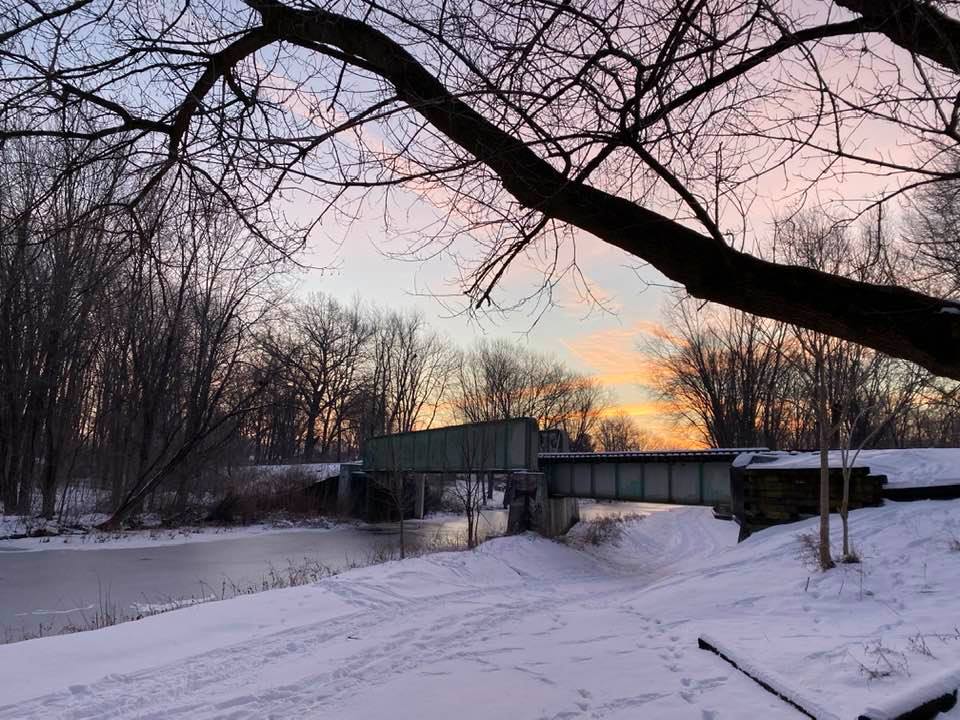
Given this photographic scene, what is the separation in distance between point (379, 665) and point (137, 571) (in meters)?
17.8

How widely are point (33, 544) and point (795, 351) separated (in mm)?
29218

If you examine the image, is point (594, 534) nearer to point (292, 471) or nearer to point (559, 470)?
point (559, 470)

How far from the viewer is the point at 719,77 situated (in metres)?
4.33

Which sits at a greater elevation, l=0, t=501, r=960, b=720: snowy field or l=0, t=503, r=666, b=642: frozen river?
l=0, t=501, r=960, b=720: snowy field

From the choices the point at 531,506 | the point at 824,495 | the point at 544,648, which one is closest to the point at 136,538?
the point at 531,506

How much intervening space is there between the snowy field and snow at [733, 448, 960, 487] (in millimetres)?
900

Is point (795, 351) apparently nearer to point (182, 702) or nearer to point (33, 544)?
point (182, 702)

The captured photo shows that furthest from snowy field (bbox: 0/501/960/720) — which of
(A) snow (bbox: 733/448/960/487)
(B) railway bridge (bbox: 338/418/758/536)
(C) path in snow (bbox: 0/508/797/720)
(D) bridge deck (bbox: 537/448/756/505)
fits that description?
(B) railway bridge (bbox: 338/418/758/536)

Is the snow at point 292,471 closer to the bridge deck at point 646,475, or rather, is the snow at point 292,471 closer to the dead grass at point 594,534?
the dead grass at point 594,534

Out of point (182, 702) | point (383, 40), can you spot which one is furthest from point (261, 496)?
point (383, 40)

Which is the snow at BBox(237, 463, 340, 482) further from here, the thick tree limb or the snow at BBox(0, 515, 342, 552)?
the thick tree limb

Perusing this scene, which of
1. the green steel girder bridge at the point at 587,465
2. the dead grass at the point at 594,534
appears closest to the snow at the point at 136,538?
the green steel girder bridge at the point at 587,465

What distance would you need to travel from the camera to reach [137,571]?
22531 millimetres

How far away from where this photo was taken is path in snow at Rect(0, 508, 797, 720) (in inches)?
239
